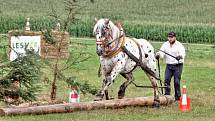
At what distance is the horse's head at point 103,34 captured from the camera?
16.2 metres

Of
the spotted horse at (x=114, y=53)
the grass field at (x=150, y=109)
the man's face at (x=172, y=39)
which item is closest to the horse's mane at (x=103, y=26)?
the spotted horse at (x=114, y=53)

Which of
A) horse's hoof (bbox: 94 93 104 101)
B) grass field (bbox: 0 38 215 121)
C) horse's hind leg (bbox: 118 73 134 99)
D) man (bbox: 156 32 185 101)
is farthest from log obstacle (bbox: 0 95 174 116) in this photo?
man (bbox: 156 32 185 101)

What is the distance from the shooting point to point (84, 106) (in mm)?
15680

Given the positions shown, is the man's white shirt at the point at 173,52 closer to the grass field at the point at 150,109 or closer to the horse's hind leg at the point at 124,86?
the grass field at the point at 150,109

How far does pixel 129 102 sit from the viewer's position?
16.7 metres

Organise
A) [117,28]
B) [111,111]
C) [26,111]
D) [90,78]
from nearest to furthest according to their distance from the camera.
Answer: [26,111], [111,111], [117,28], [90,78]

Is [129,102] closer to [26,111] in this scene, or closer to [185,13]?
[26,111]

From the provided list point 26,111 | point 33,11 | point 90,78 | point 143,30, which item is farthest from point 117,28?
point 33,11

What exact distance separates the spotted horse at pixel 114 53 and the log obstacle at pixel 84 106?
1.16ft

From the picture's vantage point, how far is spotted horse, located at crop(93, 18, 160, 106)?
16359 millimetres

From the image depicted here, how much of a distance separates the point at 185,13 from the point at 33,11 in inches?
571

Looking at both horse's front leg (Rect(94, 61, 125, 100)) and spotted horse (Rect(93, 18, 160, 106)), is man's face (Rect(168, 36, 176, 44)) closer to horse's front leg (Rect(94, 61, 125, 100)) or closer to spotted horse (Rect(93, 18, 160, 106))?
spotted horse (Rect(93, 18, 160, 106))

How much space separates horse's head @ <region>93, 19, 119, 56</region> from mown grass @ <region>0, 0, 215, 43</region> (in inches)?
1285

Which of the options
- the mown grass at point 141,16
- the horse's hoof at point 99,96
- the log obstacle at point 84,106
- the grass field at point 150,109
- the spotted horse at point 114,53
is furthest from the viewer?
the mown grass at point 141,16
